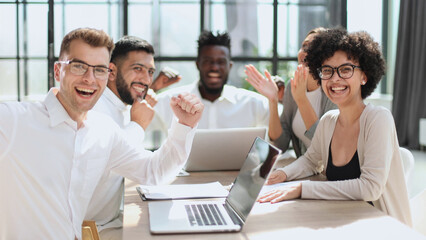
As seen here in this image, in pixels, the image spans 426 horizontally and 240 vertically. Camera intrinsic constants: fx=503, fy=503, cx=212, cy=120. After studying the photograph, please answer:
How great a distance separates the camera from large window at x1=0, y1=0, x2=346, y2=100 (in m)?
6.55

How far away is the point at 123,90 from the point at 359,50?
1.40m

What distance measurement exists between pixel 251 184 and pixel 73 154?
0.66m

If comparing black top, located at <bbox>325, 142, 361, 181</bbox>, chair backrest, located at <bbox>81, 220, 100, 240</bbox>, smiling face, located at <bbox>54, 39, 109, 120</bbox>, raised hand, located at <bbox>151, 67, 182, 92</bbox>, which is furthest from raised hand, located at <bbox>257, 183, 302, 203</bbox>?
raised hand, located at <bbox>151, 67, 182, 92</bbox>

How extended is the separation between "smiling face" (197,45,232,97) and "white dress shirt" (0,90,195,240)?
6.50 ft

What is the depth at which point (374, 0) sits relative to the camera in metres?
7.99

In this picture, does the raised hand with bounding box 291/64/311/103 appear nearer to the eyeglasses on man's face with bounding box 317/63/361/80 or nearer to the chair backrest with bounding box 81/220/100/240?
the eyeglasses on man's face with bounding box 317/63/361/80

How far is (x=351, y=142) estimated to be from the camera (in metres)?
2.18

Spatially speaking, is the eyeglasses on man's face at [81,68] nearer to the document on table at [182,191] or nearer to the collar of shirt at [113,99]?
the document on table at [182,191]

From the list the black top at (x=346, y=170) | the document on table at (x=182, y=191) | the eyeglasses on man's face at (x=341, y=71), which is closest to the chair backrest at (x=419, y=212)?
the black top at (x=346, y=170)

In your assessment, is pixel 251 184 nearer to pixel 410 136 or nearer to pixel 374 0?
pixel 410 136

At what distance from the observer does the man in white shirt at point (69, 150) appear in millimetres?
1685

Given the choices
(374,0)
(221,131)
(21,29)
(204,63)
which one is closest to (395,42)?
(374,0)

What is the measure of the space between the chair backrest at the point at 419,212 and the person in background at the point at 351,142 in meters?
0.16

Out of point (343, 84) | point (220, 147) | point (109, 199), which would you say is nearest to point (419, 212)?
point (343, 84)
